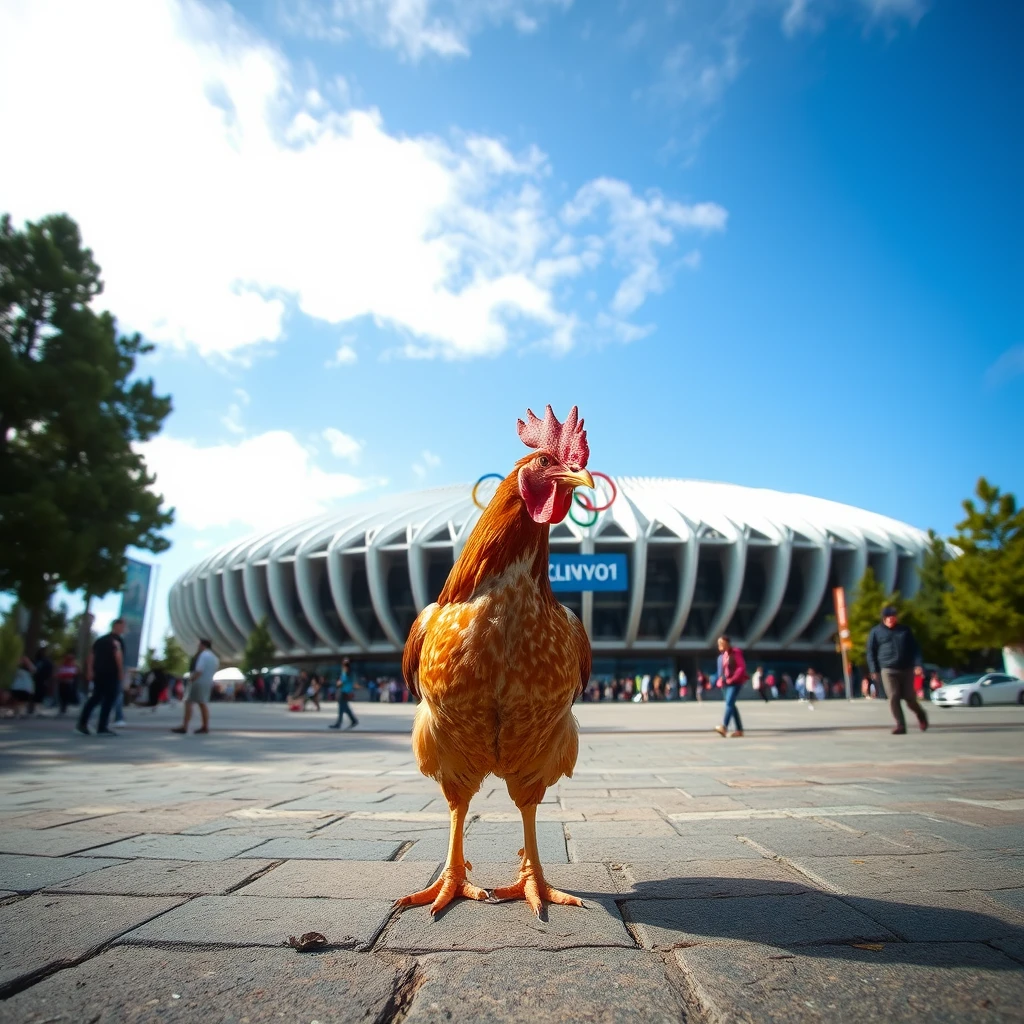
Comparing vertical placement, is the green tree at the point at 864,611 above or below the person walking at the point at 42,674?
above

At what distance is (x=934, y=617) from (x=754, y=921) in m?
38.7

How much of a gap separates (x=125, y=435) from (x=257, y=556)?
30.0 meters

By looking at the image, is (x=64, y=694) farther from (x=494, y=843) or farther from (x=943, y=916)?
(x=943, y=916)

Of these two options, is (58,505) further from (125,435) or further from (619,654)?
(619,654)

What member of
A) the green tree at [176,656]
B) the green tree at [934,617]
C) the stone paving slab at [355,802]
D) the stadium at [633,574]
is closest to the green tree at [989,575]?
the green tree at [934,617]

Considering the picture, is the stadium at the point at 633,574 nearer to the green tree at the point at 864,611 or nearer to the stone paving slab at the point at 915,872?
the green tree at the point at 864,611

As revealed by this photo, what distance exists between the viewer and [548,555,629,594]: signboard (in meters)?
20.5

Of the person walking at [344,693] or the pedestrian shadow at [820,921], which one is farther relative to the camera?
the person walking at [344,693]

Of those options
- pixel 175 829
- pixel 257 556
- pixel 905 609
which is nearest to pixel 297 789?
pixel 175 829

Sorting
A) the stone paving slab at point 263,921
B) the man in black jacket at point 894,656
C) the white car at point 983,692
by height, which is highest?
the man in black jacket at point 894,656

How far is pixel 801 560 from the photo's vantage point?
141ft

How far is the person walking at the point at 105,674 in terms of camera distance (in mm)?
10227

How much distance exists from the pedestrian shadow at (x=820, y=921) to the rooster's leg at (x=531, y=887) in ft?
0.75

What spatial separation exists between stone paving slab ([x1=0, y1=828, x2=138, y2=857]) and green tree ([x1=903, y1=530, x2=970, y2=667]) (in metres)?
37.1
